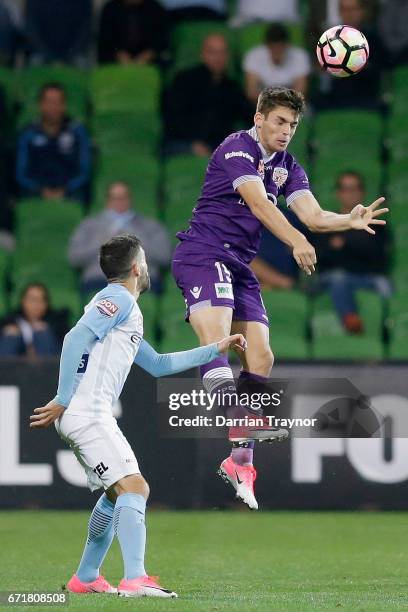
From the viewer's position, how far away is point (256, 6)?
15.5m

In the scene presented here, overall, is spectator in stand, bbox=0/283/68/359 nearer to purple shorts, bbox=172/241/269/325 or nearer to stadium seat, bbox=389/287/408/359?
stadium seat, bbox=389/287/408/359

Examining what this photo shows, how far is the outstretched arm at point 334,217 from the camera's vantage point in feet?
26.2

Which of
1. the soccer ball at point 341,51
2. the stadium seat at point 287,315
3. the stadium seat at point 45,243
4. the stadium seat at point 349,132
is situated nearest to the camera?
the soccer ball at point 341,51

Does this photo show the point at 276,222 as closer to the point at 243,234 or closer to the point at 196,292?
the point at 243,234

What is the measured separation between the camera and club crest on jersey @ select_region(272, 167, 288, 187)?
850cm

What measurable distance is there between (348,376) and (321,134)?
350 cm

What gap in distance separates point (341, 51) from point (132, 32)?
6.96m

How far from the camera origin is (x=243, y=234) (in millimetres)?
8484

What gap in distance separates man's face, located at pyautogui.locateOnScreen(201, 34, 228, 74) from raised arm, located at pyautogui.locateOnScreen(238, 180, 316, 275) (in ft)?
22.1

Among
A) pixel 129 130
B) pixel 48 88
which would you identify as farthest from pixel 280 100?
pixel 129 130

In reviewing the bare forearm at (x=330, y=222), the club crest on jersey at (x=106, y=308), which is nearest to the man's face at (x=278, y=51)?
the bare forearm at (x=330, y=222)

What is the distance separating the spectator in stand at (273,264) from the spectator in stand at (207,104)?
4.55 ft

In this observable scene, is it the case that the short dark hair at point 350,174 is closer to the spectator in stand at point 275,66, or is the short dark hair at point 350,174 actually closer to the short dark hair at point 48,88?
the spectator in stand at point 275,66

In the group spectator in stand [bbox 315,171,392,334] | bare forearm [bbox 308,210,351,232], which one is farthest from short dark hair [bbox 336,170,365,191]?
bare forearm [bbox 308,210,351,232]
